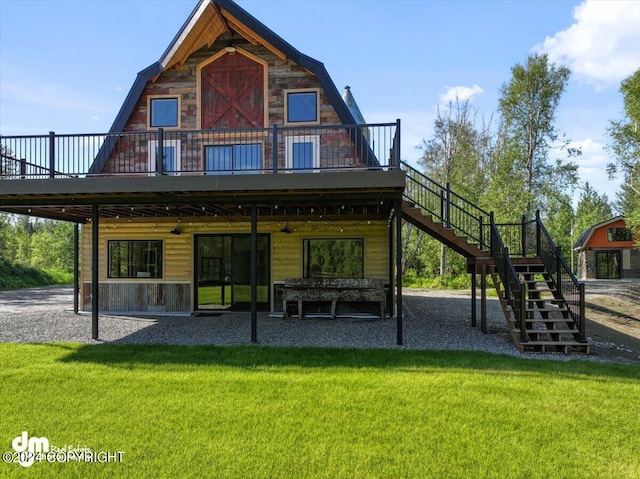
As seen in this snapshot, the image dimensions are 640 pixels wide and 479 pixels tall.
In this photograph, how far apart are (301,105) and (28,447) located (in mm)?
10557

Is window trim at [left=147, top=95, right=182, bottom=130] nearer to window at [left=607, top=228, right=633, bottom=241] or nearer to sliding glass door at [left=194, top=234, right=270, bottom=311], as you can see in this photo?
sliding glass door at [left=194, top=234, right=270, bottom=311]

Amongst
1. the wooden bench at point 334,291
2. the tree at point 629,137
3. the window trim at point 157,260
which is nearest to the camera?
the wooden bench at point 334,291

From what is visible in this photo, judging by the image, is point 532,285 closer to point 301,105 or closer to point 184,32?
point 301,105

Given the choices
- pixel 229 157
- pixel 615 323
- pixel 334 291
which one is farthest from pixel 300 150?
pixel 615 323

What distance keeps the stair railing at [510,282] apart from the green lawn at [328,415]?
1.27 meters

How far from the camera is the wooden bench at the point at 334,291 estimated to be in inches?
461

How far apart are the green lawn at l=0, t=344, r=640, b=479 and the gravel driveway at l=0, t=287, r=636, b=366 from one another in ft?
4.50

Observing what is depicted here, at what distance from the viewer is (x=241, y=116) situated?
1255cm

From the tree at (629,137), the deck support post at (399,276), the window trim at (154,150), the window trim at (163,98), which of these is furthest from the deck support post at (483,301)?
the tree at (629,137)

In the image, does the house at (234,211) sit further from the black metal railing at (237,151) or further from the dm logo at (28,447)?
the dm logo at (28,447)

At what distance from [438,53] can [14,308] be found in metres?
16.9

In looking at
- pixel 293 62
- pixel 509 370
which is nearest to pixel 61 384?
pixel 509 370

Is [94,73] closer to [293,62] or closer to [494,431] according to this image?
[293,62]

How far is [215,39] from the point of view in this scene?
41.5 feet
